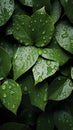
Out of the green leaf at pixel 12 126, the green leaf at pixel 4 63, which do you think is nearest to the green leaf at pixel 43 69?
the green leaf at pixel 4 63

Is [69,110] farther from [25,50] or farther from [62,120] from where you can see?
[25,50]

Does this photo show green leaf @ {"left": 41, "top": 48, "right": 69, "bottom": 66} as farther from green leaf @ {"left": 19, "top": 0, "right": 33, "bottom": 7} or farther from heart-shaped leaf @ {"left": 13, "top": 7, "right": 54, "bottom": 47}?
green leaf @ {"left": 19, "top": 0, "right": 33, "bottom": 7}

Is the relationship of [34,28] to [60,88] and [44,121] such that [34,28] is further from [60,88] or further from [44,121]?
[44,121]

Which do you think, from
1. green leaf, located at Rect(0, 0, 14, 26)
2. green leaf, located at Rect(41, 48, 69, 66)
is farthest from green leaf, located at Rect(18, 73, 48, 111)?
green leaf, located at Rect(0, 0, 14, 26)

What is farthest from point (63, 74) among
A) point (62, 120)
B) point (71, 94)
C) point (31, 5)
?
point (31, 5)

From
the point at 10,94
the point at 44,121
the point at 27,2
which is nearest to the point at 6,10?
the point at 27,2

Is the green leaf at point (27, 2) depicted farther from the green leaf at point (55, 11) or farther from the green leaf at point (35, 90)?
the green leaf at point (35, 90)
